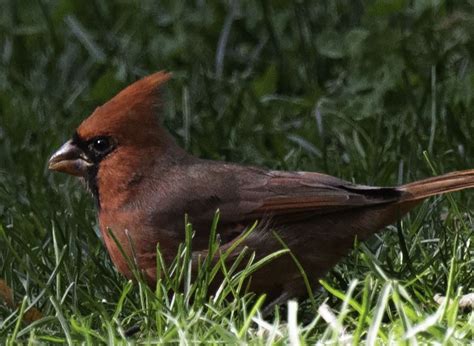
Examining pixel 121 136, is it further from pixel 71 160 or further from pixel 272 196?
pixel 272 196

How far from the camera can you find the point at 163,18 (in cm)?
598

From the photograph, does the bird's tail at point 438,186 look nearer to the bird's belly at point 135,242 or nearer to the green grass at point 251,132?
the green grass at point 251,132

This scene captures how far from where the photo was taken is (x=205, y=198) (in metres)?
3.68

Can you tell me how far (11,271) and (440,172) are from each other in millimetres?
1433

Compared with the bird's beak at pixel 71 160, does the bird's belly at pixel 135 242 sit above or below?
below

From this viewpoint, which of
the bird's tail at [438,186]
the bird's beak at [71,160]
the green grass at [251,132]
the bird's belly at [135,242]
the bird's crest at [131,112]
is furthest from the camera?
the bird's beak at [71,160]

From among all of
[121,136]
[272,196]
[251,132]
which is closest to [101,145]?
[121,136]

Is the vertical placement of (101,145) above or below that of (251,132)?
above

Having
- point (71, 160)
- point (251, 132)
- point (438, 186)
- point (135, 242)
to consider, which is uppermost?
point (71, 160)

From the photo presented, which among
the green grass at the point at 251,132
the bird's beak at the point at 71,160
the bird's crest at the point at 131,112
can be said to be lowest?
the green grass at the point at 251,132

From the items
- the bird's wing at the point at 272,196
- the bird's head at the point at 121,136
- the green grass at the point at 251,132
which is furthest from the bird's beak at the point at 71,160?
the bird's wing at the point at 272,196

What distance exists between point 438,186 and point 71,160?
1.08m

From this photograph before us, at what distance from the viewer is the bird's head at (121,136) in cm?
380

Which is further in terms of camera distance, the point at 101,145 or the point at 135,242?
the point at 101,145
